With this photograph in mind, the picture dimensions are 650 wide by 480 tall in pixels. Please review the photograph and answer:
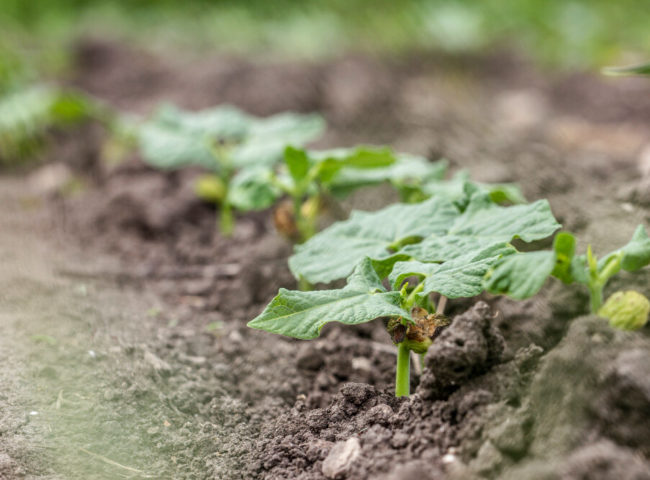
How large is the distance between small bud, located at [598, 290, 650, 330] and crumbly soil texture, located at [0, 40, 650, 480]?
0.03 m

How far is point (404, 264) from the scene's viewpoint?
1.21 m

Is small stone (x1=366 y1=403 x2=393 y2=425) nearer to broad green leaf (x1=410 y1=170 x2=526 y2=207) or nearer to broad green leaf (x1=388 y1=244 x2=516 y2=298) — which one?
broad green leaf (x1=388 y1=244 x2=516 y2=298)

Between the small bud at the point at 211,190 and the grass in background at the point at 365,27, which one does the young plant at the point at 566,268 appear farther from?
the grass in background at the point at 365,27

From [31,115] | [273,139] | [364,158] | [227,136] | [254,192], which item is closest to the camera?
[364,158]

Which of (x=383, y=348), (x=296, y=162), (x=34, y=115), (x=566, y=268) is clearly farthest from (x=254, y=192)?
(x=34, y=115)

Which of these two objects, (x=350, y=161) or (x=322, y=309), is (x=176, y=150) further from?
(x=322, y=309)

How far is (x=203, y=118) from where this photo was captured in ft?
7.75

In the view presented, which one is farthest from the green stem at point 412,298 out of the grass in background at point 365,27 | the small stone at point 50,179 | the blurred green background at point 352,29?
the grass in background at point 365,27

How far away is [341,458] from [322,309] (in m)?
0.24

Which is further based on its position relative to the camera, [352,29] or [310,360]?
[352,29]

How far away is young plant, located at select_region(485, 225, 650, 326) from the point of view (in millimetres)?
1015

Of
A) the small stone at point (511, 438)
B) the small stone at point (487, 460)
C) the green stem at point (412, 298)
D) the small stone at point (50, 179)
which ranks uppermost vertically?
the green stem at point (412, 298)

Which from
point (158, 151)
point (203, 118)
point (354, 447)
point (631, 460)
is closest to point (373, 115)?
point (203, 118)

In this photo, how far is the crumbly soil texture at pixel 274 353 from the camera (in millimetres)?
1019
